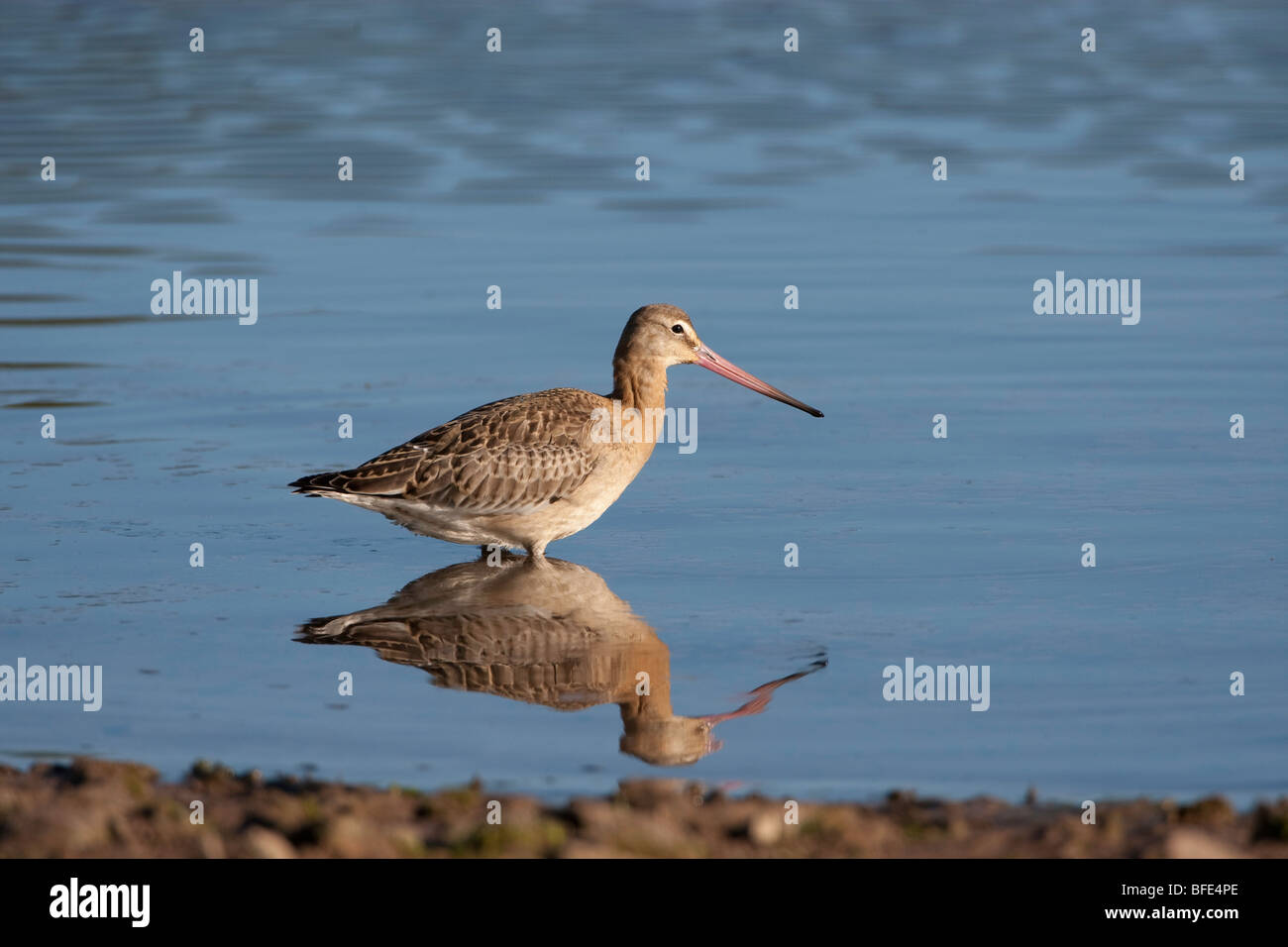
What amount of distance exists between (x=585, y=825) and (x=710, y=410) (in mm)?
7913

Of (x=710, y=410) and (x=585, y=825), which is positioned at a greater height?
(x=710, y=410)

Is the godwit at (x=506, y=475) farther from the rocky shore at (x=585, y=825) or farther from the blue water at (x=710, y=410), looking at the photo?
the rocky shore at (x=585, y=825)

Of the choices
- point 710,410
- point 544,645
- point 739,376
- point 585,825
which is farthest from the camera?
point 710,410

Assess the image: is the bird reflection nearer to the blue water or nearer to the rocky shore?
the blue water

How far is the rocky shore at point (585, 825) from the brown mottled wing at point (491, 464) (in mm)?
3638

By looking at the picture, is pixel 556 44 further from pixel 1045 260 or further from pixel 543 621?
pixel 543 621

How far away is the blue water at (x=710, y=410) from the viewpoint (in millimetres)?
8203

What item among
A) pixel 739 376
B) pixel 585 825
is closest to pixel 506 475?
pixel 739 376

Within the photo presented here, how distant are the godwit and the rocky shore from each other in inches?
143

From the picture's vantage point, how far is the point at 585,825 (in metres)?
6.57

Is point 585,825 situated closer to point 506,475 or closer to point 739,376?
point 506,475

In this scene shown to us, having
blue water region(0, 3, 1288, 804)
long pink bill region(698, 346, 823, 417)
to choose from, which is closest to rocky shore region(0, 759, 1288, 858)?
blue water region(0, 3, 1288, 804)

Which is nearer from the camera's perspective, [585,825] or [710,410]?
[585,825]

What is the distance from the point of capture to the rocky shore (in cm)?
636
